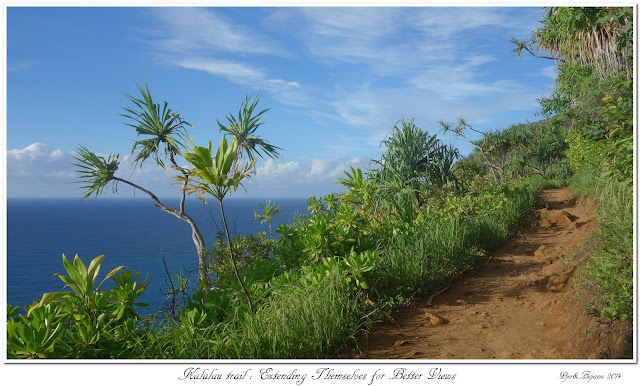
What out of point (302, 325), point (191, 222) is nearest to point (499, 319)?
point (302, 325)

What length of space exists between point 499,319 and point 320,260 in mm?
1736

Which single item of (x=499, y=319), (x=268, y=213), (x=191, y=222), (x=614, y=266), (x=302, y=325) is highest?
(x=268, y=213)

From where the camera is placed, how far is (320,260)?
4457 millimetres

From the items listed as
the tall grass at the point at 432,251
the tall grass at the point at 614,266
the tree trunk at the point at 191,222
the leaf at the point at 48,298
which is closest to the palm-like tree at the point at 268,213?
the tree trunk at the point at 191,222

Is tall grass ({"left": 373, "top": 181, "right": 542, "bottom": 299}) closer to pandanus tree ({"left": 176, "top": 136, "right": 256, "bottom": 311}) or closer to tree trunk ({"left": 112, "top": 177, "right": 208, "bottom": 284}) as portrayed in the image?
pandanus tree ({"left": 176, "top": 136, "right": 256, "bottom": 311})

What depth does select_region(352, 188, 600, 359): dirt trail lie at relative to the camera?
2988 mm

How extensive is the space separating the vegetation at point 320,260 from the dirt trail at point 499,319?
0.19 meters

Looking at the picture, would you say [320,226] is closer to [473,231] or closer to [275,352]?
[275,352]

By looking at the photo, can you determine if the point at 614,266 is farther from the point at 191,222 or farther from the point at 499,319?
the point at 191,222

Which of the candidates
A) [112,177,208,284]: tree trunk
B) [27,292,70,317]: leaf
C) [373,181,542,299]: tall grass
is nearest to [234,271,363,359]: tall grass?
[373,181,542,299]: tall grass

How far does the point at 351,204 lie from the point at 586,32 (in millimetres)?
6300

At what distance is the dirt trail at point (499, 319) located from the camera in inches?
118

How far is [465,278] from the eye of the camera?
15.0ft

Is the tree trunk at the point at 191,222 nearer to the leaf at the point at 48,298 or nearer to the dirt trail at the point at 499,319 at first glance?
the leaf at the point at 48,298
